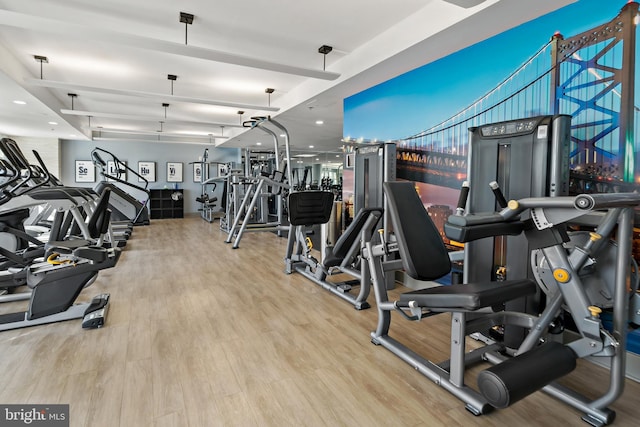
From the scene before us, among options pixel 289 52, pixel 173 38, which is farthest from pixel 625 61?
pixel 173 38

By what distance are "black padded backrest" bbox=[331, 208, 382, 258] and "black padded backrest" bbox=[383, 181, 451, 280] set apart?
768mm

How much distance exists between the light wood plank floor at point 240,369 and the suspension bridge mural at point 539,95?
1337 mm

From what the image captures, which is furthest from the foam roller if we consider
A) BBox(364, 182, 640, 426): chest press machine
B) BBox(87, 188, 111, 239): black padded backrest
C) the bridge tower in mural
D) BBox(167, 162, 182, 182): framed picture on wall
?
BBox(167, 162, 182, 182): framed picture on wall

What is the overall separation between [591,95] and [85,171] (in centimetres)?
1160

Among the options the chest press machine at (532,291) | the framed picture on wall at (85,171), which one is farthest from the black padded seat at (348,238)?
the framed picture on wall at (85,171)

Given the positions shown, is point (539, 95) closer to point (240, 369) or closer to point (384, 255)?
point (384, 255)

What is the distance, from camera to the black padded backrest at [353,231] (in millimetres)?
2727

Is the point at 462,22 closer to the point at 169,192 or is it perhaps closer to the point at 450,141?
the point at 450,141

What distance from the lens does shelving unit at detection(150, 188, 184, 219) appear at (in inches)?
396

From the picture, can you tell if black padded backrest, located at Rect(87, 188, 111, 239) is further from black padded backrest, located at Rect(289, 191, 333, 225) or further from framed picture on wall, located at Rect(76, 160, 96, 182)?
framed picture on wall, located at Rect(76, 160, 96, 182)

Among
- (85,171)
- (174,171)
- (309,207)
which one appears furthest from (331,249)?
(85,171)

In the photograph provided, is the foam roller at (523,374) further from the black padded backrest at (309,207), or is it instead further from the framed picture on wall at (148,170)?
the framed picture on wall at (148,170)

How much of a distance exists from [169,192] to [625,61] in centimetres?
1040

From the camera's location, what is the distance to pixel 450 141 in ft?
10.7
